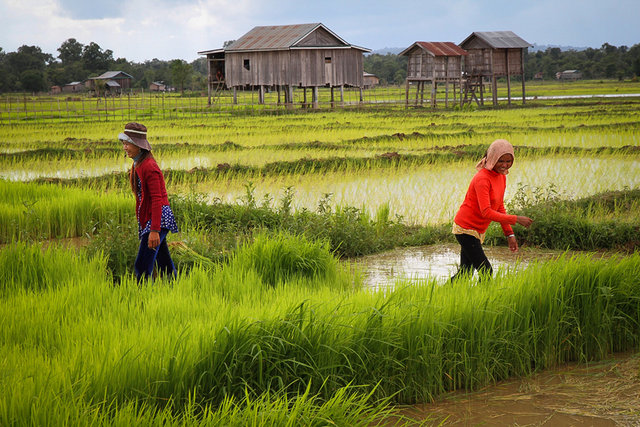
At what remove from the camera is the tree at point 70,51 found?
76.2m

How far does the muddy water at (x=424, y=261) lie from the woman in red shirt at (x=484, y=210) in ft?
2.35

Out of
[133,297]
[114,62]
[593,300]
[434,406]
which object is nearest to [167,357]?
[133,297]

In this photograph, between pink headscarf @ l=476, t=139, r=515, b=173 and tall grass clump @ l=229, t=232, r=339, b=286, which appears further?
tall grass clump @ l=229, t=232, r=339, b=286

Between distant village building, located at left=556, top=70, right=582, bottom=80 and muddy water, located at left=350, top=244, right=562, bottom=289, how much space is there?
69856mm

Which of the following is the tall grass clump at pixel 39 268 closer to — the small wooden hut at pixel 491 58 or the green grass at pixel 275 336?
the green grass at pixel 275 336

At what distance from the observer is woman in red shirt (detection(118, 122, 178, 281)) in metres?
4.42

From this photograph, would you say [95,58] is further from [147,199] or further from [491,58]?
[147,199]

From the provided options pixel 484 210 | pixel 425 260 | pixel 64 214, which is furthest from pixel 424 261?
pixel 64 214

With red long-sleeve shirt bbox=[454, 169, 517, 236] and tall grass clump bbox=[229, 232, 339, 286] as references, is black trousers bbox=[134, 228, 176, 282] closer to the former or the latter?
tall grass clump bbox=[229, 232, 339, 286]

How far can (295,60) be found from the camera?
2939cm

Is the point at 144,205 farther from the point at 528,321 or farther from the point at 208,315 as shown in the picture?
the point at 528,321

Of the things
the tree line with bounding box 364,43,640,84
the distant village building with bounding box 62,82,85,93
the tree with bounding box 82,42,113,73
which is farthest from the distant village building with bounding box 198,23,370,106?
the tree with bounding box 82,42,113,73

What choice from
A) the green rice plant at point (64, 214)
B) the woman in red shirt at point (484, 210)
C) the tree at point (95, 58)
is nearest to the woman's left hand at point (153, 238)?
the woman in red shirt at point (484, 210)

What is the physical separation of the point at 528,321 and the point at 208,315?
1.76m
